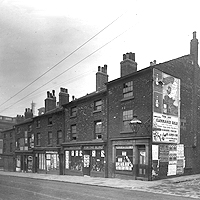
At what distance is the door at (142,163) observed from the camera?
62.7 feet

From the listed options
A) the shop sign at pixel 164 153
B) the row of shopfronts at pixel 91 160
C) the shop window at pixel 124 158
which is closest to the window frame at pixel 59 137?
the row of shopfronts at pixel 91 160

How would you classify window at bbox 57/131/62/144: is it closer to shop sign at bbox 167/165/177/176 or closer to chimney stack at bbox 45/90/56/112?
chimney stack at bbox 45/90/56/112

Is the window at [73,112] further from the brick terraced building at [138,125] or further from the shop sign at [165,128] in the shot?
the shop sign at [165,128]

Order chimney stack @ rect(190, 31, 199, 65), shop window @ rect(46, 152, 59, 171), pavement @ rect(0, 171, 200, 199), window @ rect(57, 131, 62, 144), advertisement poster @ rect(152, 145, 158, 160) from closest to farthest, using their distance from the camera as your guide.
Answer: pavement @ rect(0, 171, 200, 199), advertisement poster @ rect(152, 145, 158, 160), chimney stack @ rect(190, 31, 199, 65), shop window @ rect(46, 152, 59, 171), window @ rect(57, 131, 62, 144)

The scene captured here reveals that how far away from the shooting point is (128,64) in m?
22.4

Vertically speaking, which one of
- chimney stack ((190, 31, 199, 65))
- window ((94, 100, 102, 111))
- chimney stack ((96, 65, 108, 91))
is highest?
chimney stack ((190, 31, 199, 65))

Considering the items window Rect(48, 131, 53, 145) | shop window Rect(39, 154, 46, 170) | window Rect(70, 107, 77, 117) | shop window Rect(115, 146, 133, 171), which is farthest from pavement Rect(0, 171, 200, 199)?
shop window Rect(39, 154, 46, 170)

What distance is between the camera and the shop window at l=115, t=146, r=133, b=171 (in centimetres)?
2027

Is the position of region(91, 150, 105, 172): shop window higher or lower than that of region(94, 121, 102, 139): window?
lower

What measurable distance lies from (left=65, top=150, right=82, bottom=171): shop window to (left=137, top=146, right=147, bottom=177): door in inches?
325

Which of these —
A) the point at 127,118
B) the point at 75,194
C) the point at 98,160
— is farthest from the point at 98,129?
the point at 75,194

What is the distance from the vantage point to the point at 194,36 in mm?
24156

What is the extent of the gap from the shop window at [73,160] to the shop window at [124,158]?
593 cm

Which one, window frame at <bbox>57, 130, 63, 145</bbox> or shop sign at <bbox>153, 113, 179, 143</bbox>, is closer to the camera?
shop sign at <bbox>153, 113, 179, 143</bbox>
